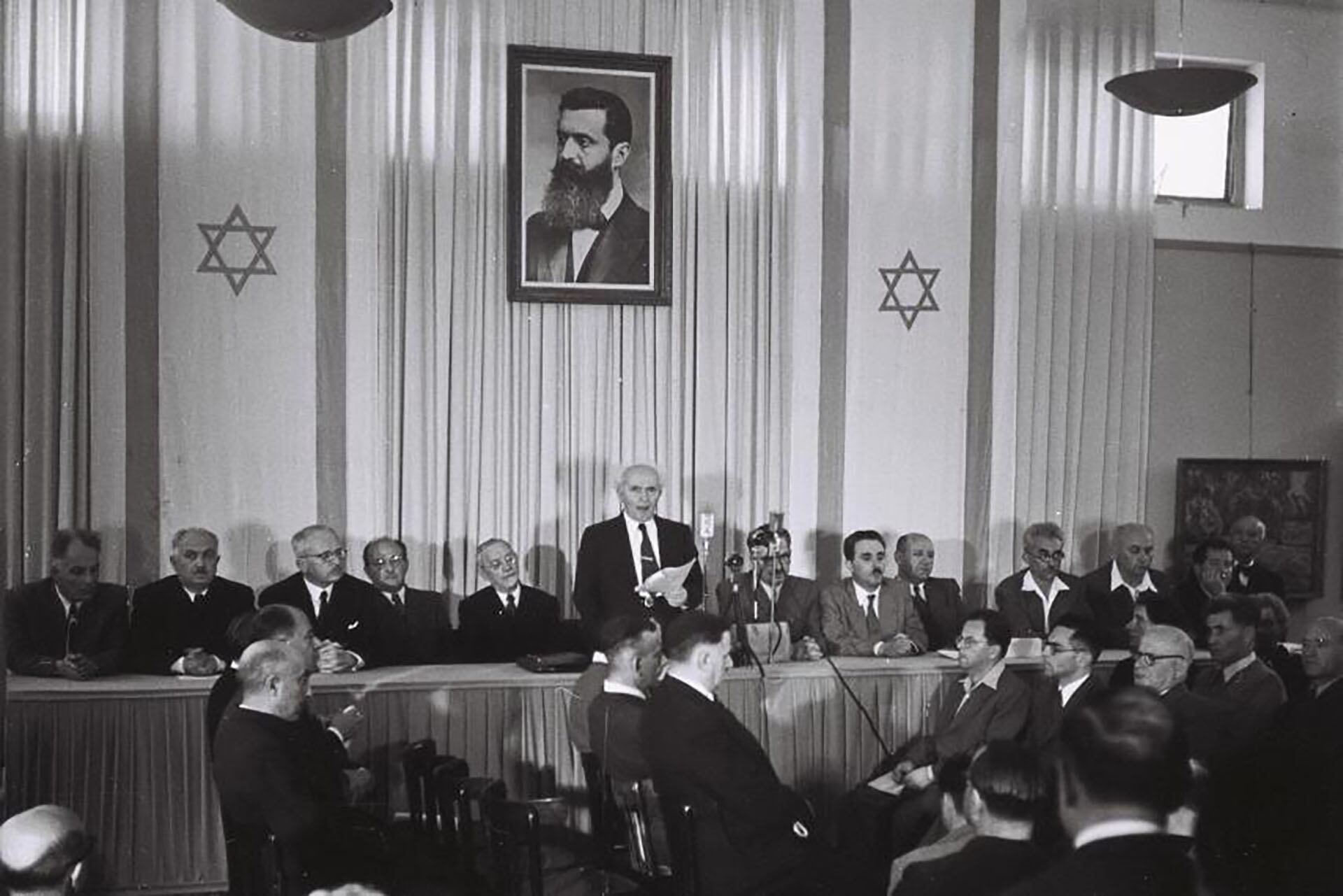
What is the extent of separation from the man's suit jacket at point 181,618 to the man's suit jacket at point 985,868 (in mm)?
4631

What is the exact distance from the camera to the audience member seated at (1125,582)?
9.27 meters

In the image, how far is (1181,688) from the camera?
20.2ft

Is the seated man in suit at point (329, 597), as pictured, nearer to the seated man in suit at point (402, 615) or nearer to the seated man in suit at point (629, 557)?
the seated man in suit at point (402, 615)

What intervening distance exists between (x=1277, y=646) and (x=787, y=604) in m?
2.87

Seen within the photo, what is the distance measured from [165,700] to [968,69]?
720 centimetres

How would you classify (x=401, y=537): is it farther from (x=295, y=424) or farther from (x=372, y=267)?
(x=372, y=267)

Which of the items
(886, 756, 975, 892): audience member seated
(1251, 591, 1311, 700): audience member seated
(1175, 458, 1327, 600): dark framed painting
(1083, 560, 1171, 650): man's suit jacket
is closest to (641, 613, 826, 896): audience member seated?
(886, 756, 975, 892): audience member seated

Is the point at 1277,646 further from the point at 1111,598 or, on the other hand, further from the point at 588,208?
the point at 588,208

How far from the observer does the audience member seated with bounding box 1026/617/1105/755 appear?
21.0ft

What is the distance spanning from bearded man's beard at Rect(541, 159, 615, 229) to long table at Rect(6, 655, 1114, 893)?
11.6ft

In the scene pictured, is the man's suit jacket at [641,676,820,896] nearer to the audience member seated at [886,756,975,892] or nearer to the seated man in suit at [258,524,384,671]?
the audience member seated at [886,756,975,892]

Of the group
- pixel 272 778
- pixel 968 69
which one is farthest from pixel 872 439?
pixel 272 778

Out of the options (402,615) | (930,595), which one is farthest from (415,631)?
(930,595)

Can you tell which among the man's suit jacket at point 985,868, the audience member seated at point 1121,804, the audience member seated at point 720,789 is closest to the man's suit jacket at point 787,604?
the audience member seated at point 720,789
